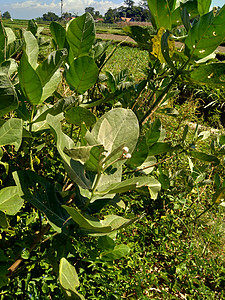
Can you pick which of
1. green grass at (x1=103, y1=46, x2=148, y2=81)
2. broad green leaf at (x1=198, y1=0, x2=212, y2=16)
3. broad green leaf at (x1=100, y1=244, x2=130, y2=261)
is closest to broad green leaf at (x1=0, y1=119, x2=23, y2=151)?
broad green leaf at (x1=198, y1=0, x2=212, y2=16)

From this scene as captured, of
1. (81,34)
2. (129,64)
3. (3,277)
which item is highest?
(81,34)

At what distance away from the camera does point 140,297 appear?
4.61 ft

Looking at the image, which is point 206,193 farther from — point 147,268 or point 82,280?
point 82,280

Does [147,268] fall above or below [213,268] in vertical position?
above

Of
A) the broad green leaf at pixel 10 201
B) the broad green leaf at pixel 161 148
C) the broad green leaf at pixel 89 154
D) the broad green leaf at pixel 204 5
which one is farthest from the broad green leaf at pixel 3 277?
the broad green leaf at pixel 204 5

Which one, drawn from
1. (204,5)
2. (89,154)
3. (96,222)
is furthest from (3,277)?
(204,5)

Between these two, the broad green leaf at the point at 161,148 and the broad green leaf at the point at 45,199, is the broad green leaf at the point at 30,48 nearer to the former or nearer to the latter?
the broad green leaf at the point at 45,199

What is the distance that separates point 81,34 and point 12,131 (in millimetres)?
298

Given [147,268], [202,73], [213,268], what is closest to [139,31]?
[202,73]

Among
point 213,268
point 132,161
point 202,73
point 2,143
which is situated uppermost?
point 202,73

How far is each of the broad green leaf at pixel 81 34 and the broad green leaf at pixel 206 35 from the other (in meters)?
0.23

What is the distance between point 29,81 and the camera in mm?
525

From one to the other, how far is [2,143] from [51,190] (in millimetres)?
161

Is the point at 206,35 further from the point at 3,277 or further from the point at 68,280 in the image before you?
the point at 3,277
